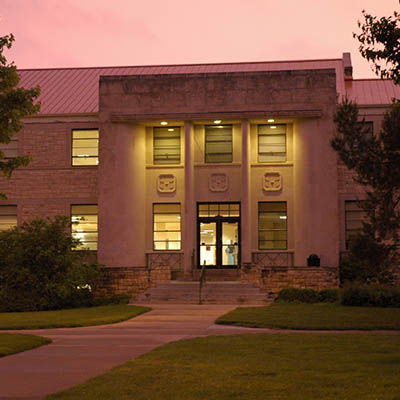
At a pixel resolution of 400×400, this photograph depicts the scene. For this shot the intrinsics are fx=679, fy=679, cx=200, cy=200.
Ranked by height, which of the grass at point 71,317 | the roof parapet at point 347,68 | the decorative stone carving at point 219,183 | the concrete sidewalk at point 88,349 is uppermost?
the roof parapet at point 347,68

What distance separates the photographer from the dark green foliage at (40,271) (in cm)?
2316

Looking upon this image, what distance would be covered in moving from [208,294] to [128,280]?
3.76m

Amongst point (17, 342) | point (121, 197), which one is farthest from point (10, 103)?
point (121, 197)

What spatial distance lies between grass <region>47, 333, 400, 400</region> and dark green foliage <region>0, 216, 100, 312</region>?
1128 cm

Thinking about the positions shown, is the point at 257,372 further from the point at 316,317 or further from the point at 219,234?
the point at 219,234

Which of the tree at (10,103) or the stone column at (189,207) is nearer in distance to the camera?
the tree at (10,103)

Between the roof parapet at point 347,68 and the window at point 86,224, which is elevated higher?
the roof parapet at point 347,68

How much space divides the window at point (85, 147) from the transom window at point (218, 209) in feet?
17.3

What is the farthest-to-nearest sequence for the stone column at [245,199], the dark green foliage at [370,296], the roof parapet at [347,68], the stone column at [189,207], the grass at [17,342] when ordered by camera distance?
the roof parapet at [347,68] < the stone column at [189,207] < the stone column at [245,199] < the dark green foliage at [370,296] < the grass at [17,342]

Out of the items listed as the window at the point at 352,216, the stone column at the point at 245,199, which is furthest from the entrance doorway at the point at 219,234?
the window at the point at 352,216

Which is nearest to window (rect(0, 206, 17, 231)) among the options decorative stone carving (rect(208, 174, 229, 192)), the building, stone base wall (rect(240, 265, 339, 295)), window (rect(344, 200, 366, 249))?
the building

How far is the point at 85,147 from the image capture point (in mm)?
31125

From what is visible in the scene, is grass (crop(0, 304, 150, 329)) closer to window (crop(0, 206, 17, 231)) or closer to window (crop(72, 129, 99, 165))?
window (crop(72, 129, 99, 165))

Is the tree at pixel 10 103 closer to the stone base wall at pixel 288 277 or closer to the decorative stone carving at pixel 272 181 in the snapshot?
the stone base wall at pixel 288 277
